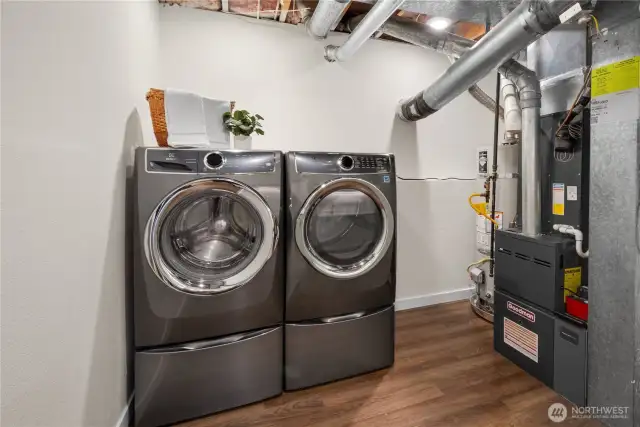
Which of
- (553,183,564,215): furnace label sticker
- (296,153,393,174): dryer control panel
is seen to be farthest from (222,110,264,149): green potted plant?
(553,183,564,215): furnace label sticker

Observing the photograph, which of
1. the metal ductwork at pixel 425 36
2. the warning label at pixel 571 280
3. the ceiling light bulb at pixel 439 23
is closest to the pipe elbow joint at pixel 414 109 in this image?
the metal ductwork at pixel 425 36

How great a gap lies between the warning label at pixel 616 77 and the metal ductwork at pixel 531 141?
0.36 meters

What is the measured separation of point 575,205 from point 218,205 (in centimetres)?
199

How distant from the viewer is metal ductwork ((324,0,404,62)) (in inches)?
65.8

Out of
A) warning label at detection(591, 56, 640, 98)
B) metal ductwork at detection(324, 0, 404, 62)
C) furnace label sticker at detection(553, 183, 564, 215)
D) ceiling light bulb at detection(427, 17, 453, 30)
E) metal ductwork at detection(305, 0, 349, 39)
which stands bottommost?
furnace label sticker at detection(553, 183, 564, 215)

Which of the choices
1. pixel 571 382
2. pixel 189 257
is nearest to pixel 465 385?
pixel 571 382

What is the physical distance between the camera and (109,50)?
50.7 inches

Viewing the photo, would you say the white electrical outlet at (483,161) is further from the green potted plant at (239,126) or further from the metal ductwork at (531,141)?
the green potted plant at (239,126)

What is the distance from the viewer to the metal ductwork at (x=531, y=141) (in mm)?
1830

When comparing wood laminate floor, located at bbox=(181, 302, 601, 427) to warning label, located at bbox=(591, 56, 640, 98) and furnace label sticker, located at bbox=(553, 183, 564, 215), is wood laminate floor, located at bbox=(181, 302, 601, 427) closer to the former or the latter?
furnace label sticker, located at bbox=(553, 183, 564, 215)

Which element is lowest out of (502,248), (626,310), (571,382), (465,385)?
(465,385)

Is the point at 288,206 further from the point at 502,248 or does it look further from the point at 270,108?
the point at 502,248

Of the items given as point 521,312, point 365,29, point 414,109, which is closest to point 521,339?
point 521,312

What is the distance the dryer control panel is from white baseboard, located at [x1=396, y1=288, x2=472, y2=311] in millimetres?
1560
